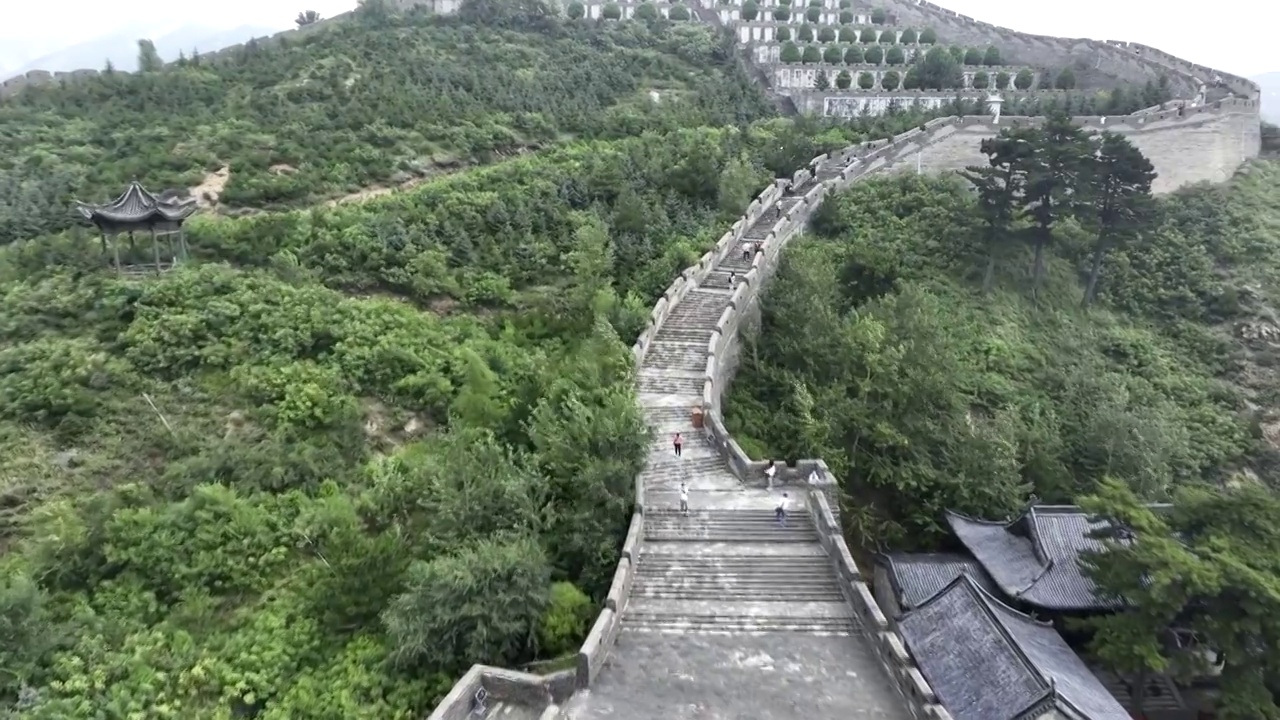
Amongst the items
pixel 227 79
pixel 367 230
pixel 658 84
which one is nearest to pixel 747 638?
pixel 367 230

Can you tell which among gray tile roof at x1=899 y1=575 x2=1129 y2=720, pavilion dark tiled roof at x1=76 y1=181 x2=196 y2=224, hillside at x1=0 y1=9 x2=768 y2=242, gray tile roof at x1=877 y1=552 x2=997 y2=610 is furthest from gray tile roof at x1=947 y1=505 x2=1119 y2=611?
hillside at x1=0 y1=9 x2=768 y2=242

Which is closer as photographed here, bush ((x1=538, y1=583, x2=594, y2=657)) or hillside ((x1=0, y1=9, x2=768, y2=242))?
bush ((x1=538, y1=583, x2=594, y2=657))

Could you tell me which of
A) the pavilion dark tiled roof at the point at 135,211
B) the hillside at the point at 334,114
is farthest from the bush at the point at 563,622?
the hillside at the point at 334,114

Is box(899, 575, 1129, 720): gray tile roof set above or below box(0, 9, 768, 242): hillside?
below

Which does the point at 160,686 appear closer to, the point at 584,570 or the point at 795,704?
the point at 584,570

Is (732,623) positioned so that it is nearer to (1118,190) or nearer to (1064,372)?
(1064,372)

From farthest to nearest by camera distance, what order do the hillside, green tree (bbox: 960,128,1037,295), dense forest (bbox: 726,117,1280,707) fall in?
1. green tree (bbox: 960,128,1037,295)
2. the hillside
3. dense forest (bbox: 726,117,1280,707)

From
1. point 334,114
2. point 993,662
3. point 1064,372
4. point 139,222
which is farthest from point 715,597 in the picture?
point 334,114

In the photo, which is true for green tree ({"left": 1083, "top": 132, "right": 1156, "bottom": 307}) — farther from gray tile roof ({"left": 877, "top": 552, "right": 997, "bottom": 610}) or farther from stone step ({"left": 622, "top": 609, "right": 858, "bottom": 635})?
stone step ({"left": 622, "top": 609, "right": 858, "bottom": 635})
